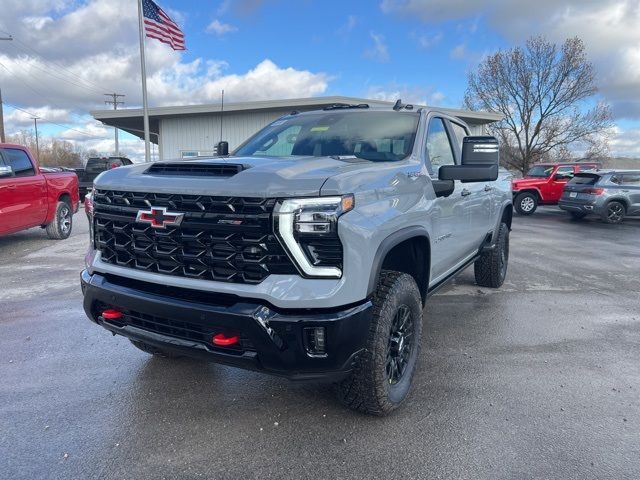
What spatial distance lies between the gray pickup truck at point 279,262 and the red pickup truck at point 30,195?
617 cm

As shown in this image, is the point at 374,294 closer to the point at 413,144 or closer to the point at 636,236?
the point at 413,144

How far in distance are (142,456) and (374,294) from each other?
1.58m

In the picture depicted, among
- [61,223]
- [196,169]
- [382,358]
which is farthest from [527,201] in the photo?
[196,169]

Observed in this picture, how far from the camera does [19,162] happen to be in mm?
8641

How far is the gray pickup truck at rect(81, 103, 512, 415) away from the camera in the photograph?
2.41 meters

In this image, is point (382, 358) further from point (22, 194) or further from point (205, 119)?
point (205, 119)

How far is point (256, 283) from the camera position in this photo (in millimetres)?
2447

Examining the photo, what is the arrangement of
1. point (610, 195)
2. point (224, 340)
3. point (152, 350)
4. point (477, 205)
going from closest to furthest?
point (224, 340) → point (152, 350) → point (477, 205) → point (610, 195)

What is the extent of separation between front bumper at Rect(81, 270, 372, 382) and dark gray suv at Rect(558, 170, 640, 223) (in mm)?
14281

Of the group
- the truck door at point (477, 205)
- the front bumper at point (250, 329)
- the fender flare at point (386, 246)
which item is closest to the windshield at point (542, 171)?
the truck door at point (477, 205)

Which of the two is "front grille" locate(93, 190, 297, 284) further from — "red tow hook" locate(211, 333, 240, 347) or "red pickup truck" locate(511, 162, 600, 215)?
"red pickup truck" locate(511, 162, 600, 215)

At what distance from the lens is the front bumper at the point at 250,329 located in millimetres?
2385

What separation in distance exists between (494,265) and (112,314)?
185 inches

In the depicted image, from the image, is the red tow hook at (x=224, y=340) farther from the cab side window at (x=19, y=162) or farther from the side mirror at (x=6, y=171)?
the cab side window at (x=19, y=162)
